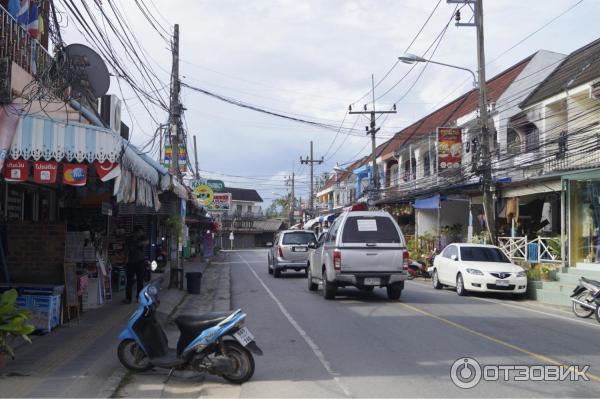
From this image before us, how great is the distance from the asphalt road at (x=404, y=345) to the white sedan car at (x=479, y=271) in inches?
27.9

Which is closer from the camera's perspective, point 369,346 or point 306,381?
point 306,381

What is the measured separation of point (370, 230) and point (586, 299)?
5.25 m

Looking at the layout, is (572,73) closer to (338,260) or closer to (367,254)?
(367,254)

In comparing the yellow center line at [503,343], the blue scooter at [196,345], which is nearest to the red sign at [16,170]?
the blue scooter at [196,345]

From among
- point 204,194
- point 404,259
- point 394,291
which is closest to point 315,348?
point 404,259

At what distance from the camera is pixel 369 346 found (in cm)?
946

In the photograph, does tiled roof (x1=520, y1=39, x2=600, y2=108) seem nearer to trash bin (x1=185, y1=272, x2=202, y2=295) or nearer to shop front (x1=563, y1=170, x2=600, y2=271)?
shop front (x1=563, y1=170, x2=600, y2=271)

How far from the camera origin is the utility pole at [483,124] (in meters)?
21.1

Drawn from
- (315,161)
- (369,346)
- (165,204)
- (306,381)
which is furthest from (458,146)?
(315,161)

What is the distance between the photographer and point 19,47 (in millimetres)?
11430

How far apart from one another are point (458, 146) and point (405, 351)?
1845 cm

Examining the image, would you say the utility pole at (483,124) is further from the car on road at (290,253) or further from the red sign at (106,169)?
the red sign at (106,169)

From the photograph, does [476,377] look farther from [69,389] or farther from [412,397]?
[69,389]

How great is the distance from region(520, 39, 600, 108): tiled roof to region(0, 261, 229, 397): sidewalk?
17.6 m
